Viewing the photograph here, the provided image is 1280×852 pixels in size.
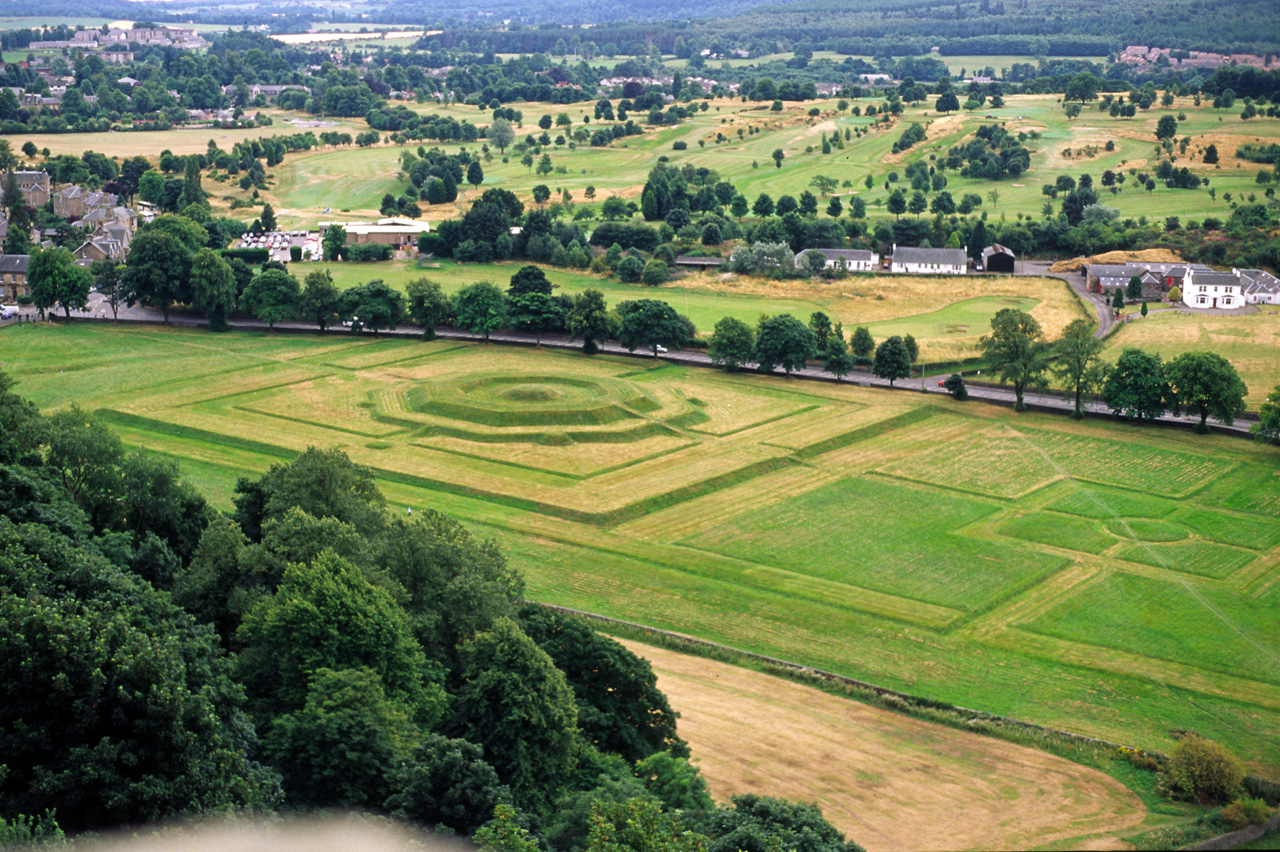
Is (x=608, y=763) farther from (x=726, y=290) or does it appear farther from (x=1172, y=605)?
(x=726, y=290)

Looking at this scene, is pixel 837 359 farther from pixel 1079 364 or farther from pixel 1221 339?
pixel 1221 339

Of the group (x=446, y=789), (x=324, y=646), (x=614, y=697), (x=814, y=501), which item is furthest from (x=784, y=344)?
(x=446, y=789)

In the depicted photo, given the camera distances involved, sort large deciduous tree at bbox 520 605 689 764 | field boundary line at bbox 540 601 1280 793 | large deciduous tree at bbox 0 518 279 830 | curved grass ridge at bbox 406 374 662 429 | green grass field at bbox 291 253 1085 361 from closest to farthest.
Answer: large deciduous tree at bbox 0 518 279 830 → large deciduous tree at bbox 520 605 689 764 → field boundary line at bbox 540 601 1280 793 → curved grass ridge at bbox 406 374 662 429 → green grass field at bbox 291 253 1085 361

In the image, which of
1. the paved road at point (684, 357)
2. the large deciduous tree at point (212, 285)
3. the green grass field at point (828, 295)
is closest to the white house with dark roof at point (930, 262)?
the green grass field at point (828, 295)

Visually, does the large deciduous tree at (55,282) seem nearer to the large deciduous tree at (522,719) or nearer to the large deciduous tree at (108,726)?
the large deciduous tree at (108,726)

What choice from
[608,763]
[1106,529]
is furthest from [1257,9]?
[608,763]

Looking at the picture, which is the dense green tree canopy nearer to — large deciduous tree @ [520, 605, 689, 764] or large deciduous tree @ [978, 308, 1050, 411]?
large deciduous tree @ [520, 605, 689, 764]

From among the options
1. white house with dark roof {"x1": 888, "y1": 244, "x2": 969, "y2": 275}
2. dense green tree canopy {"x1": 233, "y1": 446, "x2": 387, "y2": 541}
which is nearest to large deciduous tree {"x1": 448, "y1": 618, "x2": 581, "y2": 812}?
dense green tree canopy {"x1": 233, "y1": 446, "x2": 387, "y2": 541}
